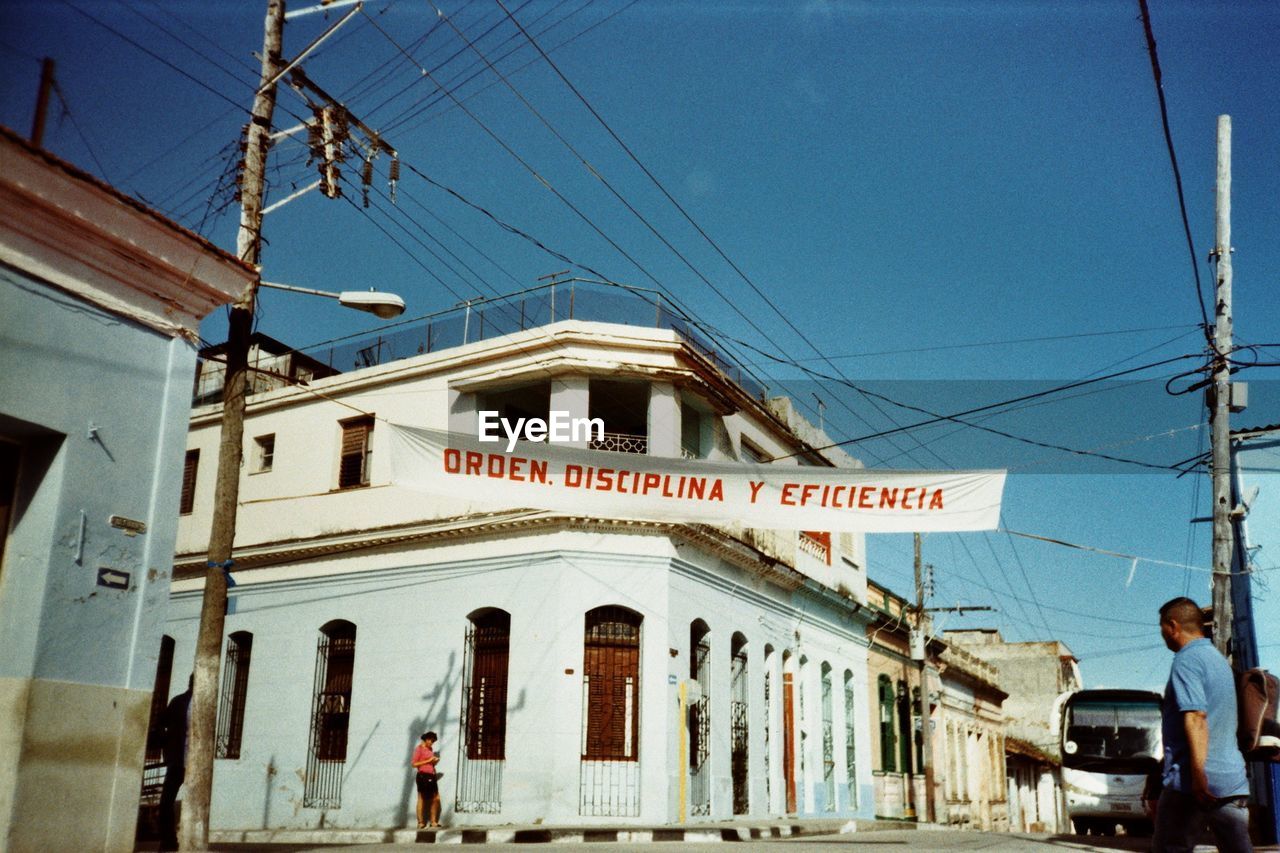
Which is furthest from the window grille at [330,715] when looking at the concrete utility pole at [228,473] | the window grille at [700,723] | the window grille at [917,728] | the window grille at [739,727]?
the window grille at [917,728]

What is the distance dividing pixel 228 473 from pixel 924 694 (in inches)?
872

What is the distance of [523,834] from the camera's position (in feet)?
51.9

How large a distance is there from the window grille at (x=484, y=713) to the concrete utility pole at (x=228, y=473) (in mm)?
7313

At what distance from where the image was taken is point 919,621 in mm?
30438

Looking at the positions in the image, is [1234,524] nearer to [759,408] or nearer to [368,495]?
[759,408]

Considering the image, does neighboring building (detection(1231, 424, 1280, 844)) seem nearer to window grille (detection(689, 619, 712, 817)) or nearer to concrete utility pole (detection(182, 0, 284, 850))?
window grille (detection(689, 619, 712, 817))

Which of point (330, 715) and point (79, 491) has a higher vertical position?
point (79, 491)

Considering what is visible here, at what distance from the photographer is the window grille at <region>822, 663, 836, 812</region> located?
78.9 ft

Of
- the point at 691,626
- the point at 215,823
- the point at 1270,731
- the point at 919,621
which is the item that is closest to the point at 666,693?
the point at 691,626

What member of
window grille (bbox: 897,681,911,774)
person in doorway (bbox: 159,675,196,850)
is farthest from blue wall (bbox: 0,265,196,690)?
window grille (bbox: 897,681,911,774)

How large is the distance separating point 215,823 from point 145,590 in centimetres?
1379

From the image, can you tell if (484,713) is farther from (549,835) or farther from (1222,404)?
(1222,404)

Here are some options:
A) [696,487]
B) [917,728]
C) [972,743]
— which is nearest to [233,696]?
[696,487]

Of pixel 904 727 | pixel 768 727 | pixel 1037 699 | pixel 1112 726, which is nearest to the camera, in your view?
pixel 768 727
